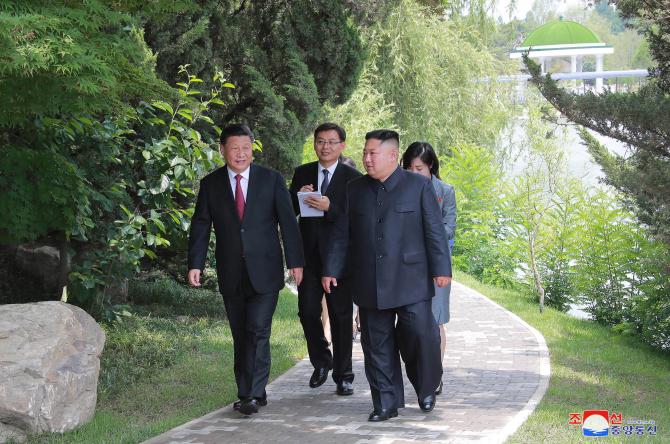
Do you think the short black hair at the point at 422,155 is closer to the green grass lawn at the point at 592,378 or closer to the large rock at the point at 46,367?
the green grass lawn at the point at 592,378

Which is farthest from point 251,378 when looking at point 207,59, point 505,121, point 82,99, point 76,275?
point 505,121

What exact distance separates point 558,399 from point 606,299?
707cm

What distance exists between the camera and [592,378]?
8.81 metres

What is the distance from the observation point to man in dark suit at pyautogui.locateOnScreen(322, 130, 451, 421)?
695 cm

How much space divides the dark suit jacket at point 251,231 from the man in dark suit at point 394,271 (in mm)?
598

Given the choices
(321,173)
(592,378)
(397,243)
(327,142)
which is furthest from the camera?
(592,378)

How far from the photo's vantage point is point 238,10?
1261 centimetres

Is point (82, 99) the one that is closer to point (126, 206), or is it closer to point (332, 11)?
point (126, 206)

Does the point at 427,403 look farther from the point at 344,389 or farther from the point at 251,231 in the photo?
the point at 251,231

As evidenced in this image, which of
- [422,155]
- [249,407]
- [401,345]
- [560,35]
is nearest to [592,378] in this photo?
[401,345]

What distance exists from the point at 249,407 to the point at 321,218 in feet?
5.50

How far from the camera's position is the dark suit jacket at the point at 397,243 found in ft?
22.8

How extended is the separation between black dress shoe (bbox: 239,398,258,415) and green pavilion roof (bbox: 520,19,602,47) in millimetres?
Answer: 67485

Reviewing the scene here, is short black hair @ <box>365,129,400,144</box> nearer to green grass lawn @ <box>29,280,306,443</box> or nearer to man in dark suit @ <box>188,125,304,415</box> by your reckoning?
man in dark suit @ <box>188,125,304,415</box>
